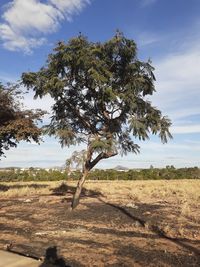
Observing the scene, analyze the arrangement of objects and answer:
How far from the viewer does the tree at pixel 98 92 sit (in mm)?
17594

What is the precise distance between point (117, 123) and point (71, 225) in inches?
243

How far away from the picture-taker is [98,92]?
1819 cm

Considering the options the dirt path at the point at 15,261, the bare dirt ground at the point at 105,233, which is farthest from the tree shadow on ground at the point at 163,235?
the dirt path at the point at 15,261

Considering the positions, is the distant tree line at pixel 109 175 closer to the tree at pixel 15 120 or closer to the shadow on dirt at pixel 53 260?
the tree at pixel 15 120

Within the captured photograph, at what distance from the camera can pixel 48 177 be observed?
6681 centimetres

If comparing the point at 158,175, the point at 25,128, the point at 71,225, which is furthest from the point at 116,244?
the point at 158,175

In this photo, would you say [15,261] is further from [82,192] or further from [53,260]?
[82,192]

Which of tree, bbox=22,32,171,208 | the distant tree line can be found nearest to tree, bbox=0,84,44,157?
tree, bbox=22,32,171,208

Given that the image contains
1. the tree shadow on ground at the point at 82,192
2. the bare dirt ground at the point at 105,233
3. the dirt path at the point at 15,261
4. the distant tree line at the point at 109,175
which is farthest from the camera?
the distant tree line at the point at 109,175

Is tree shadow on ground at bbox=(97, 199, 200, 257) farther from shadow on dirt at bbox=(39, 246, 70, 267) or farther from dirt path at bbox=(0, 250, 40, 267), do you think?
dirt path at bbox=(0, 250, 40, 267)

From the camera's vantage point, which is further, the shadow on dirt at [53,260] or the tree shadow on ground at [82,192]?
the tree shadow on ground at [82,192]

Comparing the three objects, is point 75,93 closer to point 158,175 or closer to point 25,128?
point 25,128

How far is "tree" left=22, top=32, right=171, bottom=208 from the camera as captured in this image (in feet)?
57.7

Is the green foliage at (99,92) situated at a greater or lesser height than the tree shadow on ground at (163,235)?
greater
